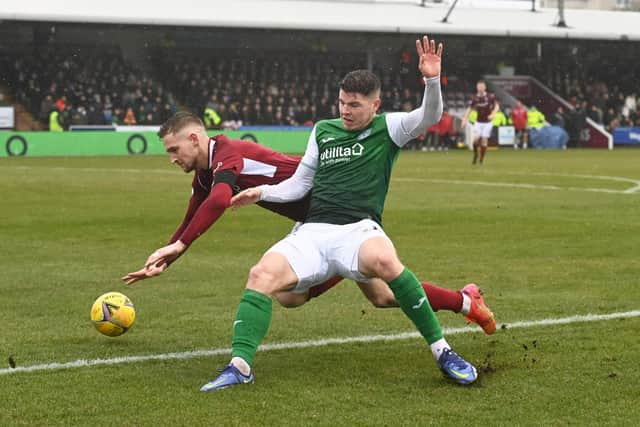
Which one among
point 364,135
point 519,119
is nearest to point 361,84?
point 364,135

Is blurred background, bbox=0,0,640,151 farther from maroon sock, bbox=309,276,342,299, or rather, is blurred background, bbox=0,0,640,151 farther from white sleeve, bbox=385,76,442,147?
white sleeve, bbox=385,76,442,147

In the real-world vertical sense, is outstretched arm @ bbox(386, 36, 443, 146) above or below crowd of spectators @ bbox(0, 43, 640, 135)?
above

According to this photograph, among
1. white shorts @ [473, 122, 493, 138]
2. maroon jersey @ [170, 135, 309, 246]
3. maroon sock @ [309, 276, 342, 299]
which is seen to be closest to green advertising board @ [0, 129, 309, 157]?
white shorts @ [473, 122, 493, 138]

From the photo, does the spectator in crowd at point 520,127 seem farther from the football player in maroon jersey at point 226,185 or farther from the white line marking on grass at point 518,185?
the football player in maroon jersey at point 226,185

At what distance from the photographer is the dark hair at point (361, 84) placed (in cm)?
628

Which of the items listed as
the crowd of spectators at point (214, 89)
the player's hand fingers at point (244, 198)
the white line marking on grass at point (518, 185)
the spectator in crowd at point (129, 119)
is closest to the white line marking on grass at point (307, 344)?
the player's hand fingers at point (244, 198)

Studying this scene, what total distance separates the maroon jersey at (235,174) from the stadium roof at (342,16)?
35266mm

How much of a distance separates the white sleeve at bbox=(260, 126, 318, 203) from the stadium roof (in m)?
35.8

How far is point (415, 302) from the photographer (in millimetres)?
6148

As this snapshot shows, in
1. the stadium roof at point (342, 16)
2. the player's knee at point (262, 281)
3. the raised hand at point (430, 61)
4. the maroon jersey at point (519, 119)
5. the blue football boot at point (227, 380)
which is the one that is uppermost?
the raised hand at point (430, 61)

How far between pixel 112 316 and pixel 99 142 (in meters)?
30.5

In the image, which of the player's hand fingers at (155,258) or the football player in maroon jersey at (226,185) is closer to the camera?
the player's hand fingers at (155,258)

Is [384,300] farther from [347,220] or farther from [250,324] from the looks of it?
[250,324]

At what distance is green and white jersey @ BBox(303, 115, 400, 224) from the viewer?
647 cm
